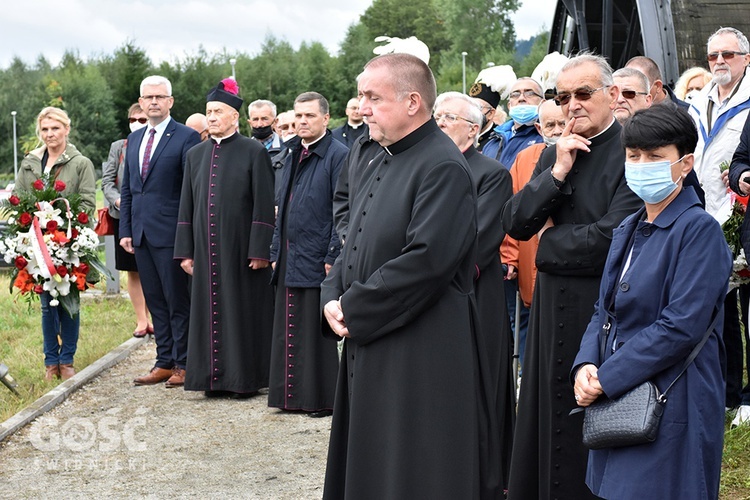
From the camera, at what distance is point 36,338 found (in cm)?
1127

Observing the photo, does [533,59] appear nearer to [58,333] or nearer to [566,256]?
[58,333]

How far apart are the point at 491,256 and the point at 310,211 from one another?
2.24m

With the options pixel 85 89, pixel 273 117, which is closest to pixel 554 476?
pixel 273 117

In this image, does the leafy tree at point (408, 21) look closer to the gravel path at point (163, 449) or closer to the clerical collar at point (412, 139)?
the gravel path at point (163, 449)

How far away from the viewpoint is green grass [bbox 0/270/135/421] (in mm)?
8586

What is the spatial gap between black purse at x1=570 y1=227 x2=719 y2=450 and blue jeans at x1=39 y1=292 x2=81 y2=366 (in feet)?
19.8

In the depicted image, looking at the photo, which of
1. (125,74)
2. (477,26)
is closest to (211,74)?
(125,74)

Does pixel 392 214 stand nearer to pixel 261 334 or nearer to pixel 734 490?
pixel 734 490

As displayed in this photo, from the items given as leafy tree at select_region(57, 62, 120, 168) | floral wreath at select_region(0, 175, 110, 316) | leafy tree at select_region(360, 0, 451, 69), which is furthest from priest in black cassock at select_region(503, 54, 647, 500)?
leafy tree at select_region(360, 0, 451, 69)

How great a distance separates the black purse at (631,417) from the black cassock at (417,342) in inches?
26.2

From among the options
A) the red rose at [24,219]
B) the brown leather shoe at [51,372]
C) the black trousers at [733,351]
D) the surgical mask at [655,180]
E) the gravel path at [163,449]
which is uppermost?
the surgical mask at [655,180]

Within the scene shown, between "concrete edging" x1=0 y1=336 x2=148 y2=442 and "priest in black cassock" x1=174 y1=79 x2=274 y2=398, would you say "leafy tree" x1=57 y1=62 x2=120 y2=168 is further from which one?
"priest in black cassock" x1=174 y1=79 x2=274 y2=398

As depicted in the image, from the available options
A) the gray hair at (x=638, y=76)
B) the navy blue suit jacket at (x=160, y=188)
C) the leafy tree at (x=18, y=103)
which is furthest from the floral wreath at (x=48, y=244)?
the leafy tree at (x=18, y=103)

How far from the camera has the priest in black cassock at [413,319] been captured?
14.0 ft
